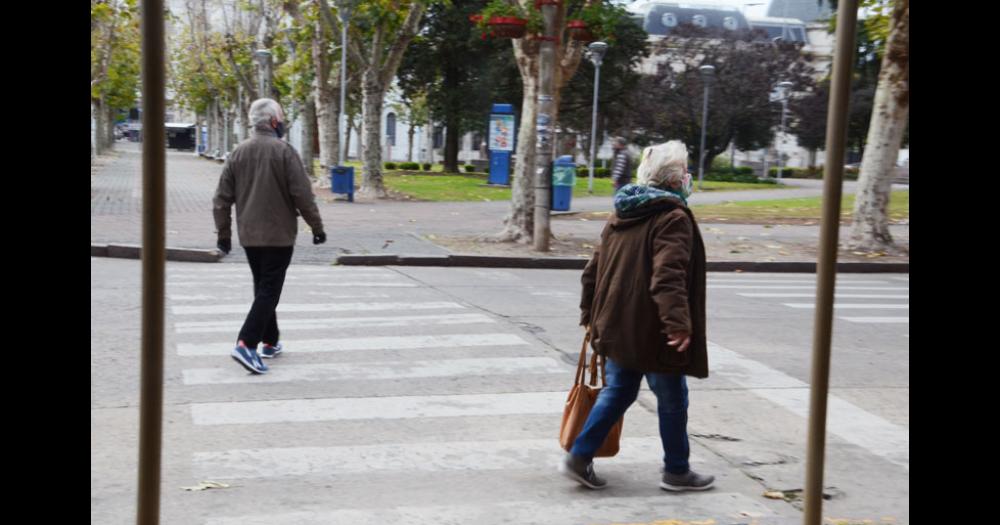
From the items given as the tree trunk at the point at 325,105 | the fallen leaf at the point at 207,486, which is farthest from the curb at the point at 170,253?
the tree trunk at the point at 325,105

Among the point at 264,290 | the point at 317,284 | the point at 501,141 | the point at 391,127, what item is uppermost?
the point at 391,127

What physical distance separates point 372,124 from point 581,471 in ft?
75.7

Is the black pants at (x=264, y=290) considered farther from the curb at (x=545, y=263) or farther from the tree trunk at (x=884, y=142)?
the tree trunk at (x=884, y=142)

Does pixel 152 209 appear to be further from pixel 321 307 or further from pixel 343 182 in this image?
pixel 343 182

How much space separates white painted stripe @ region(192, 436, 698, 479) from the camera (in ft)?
16.2

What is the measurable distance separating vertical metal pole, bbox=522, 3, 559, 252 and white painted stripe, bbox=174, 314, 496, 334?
20.1 ft

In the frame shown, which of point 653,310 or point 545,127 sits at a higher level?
point 545,127

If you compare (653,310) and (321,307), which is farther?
(321,307)

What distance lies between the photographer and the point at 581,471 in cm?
476

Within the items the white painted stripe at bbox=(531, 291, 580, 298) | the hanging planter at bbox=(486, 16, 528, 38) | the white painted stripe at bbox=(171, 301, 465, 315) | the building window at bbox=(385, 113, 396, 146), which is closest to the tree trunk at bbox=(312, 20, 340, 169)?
the hanging planter at bbox=(486, 16, 528, 38)

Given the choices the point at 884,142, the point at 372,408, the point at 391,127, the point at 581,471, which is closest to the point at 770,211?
the point at 884,142

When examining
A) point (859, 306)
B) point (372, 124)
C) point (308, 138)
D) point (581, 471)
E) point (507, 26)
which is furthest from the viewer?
point (308, 138)

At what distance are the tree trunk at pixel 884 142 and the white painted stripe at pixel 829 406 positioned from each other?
9.42 metres
